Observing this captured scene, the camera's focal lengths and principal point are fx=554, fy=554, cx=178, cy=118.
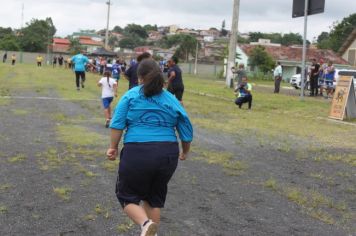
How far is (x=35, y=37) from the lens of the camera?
106375mm

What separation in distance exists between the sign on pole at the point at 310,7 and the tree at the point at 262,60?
3666 centimetres

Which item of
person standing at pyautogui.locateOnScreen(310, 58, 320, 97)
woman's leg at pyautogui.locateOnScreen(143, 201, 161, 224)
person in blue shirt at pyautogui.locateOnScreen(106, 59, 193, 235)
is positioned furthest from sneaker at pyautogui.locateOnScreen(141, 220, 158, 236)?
person standing at pyautogui.locateOnScreen(310, 58, 320, 97)

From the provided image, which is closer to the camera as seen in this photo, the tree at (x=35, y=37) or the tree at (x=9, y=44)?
the tree at (x=9, y=44)

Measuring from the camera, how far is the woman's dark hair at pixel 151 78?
446 centimetres

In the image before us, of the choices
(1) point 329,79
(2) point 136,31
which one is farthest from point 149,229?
(2) point 136,31

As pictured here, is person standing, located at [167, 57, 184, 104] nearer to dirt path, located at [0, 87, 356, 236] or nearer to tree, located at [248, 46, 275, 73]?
dirt path, located at [0, 87, 356, 236]

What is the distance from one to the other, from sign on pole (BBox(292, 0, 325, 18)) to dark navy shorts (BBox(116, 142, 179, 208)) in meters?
17.0

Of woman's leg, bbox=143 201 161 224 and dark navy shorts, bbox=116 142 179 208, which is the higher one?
dark navy shorts, bbox=116 142 179 208

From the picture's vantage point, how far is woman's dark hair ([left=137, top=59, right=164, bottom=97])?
14.6 feet

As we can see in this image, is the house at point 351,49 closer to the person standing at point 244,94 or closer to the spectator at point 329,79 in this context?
the spectator at point 329,79

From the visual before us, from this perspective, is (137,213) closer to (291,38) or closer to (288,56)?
(288,56)

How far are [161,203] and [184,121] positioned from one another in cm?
73

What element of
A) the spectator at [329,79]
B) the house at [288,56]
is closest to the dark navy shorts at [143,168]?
the spectator at [329,79]

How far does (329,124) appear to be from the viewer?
49.6ft
